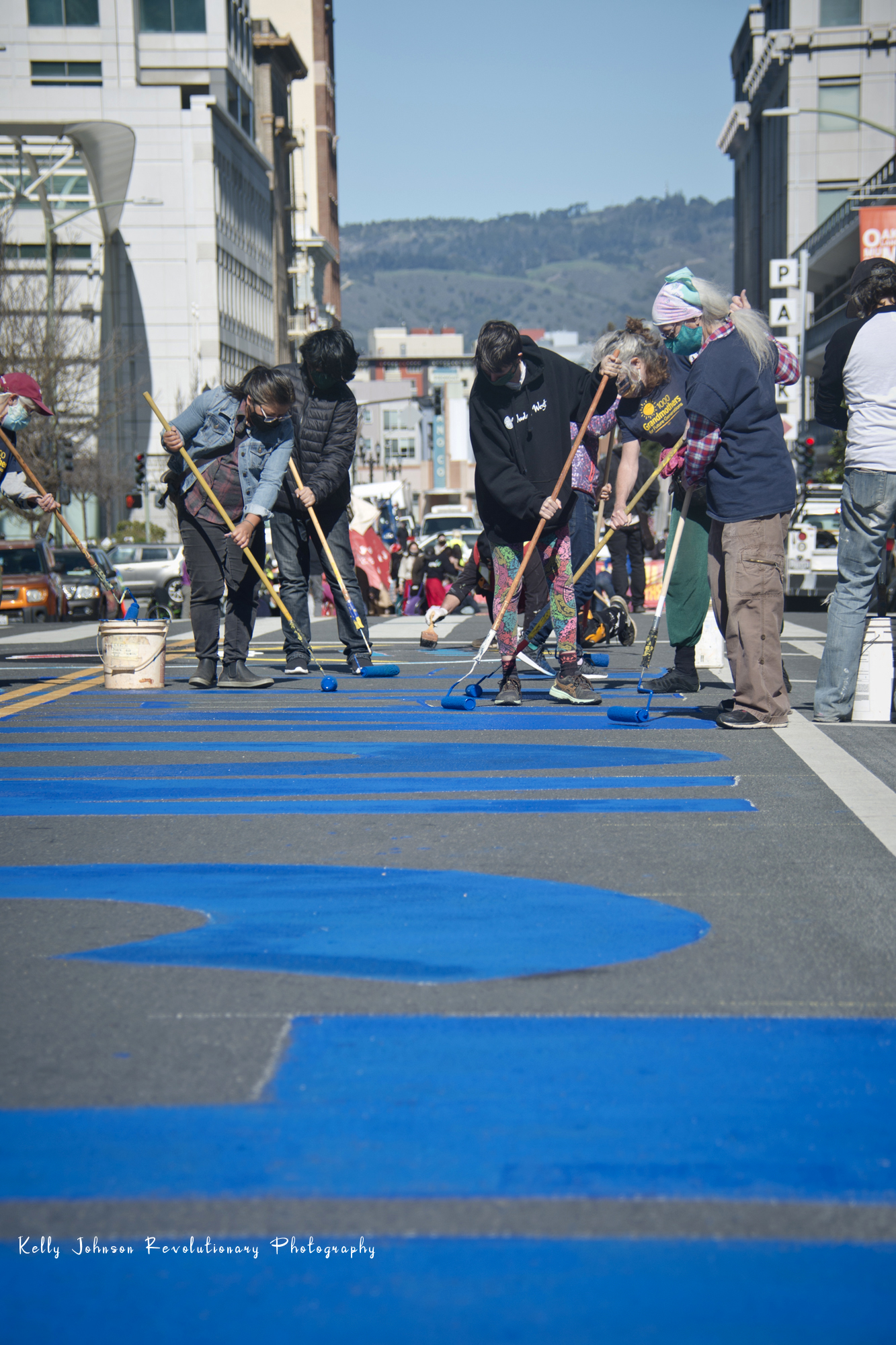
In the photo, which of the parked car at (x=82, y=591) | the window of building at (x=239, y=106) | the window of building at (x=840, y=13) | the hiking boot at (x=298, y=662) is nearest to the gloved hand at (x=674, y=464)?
the hiking boot at (x=298, y=662)

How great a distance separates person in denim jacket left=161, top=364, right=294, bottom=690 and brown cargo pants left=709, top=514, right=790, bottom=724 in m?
3.28

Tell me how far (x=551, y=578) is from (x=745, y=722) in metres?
1.65

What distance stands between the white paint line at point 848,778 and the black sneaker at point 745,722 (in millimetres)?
84

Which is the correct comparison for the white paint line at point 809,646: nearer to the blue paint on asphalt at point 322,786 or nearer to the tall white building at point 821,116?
the blue paint on asphalt at point 322,786

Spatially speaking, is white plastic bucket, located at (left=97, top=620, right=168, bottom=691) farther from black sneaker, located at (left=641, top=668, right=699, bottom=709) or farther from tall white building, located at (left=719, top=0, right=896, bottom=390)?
tall white building, located at (left=719, top=0, right=896, bottom=390)

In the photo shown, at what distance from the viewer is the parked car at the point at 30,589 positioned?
26656mm

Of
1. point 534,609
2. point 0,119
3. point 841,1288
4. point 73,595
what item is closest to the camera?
point 841,1288

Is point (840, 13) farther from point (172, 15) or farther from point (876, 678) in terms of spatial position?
point (876, 678)

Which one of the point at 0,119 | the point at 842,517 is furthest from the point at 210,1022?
the point at 0,119

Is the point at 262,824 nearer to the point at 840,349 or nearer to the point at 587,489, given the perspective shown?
the point at 840,349

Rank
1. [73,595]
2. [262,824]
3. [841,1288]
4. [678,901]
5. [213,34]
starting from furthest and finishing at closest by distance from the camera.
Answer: [213,34]
[73,595]
[262,824]
[678,901]
[841,1288]

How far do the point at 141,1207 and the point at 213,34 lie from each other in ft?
289

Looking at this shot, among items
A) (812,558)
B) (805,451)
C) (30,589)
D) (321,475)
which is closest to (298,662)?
(321,475)

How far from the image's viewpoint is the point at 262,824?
568 centimetres
